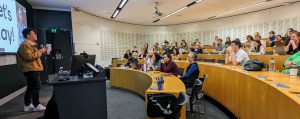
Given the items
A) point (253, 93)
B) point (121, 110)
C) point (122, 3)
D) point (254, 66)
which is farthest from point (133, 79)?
point (122, 3)

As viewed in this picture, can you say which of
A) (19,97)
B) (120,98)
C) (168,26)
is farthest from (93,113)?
(168,26)

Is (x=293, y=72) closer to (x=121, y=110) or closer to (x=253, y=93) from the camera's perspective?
(x=253, y=93)

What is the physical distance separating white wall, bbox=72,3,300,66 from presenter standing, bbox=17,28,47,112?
520 cm

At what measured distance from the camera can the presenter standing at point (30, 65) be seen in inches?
152

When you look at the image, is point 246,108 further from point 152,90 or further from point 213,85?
point 213,85

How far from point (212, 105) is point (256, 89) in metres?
2.05

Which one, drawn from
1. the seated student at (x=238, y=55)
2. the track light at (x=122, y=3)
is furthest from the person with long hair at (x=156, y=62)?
the track light at (x=122, y=3)

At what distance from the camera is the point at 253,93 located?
259 cm

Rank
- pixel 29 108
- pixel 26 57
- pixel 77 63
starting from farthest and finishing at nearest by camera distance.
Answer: pixel 29 108 → pixel 26 57 → pixel 77 63

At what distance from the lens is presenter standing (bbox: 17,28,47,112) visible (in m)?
3.86

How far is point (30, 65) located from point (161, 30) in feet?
40.1

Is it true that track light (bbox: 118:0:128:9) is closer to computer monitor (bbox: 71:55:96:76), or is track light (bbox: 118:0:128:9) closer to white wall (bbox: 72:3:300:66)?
white wall (bbox: 72:3:300:66)

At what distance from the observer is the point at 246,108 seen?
282 cm

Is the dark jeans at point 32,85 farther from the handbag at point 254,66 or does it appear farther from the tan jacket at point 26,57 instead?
the handbag at point 254,66
